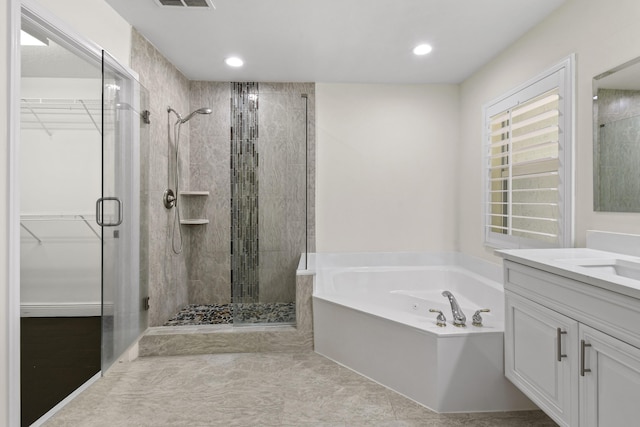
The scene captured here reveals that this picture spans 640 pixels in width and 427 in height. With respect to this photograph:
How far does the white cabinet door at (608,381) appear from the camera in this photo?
116 cm

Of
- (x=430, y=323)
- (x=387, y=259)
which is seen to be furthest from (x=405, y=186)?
(x=430, y=323)

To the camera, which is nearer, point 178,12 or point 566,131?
point 566,131

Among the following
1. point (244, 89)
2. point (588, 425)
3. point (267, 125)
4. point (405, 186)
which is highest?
point (244, 89)

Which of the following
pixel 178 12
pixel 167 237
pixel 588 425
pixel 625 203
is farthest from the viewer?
pixel 167 237

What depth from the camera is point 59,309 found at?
3.71 meters

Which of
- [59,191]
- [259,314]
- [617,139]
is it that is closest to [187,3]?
[259,314]

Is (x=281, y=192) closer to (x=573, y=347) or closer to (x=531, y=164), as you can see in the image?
(x=531, y=164)

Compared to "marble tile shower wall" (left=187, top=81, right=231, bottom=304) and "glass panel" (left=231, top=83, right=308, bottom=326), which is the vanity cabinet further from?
"marble tile shower wall" (left=187, top=81, right=231, bottom=304)

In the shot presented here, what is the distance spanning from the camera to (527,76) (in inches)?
102

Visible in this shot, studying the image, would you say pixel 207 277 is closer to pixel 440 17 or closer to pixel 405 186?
pixel 405 186

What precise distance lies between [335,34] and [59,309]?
3702 mm

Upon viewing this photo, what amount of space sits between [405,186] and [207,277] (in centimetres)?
221

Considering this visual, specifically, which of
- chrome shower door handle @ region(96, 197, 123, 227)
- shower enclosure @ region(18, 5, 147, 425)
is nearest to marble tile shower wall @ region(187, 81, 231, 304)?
shower enclosure @ region(18, 5, 147, 425)

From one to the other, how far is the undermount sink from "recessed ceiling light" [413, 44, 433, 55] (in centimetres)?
190
